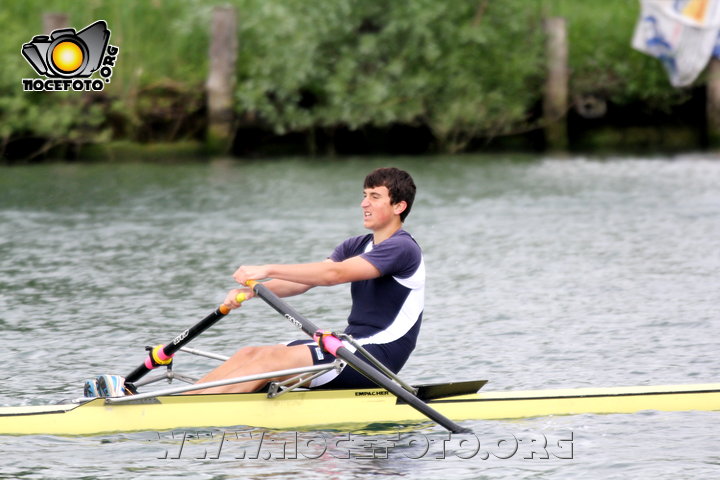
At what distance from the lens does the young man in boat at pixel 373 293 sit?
23.9ft

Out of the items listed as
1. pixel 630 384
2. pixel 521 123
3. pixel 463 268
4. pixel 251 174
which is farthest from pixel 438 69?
pixel 630 384

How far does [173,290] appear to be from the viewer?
13016 millimetres

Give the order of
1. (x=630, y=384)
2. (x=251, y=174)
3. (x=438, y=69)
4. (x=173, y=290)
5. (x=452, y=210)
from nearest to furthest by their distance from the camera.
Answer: (x=630, y=384), (x=173, y=290), (x=452, y=210), (x=251, y=174), (x=438, y=69)

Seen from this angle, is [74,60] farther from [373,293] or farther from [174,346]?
[373,293]

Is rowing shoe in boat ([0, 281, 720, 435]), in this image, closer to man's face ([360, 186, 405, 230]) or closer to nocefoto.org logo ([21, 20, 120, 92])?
man's face ([360, 186, 405, 230])

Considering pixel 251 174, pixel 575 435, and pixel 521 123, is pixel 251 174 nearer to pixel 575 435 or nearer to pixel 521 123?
pixel 521 123

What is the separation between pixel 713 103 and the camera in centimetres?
2908

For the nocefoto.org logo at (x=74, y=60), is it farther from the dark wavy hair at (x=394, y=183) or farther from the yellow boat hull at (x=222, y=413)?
the dark wavy hair at (x=394, y=183)

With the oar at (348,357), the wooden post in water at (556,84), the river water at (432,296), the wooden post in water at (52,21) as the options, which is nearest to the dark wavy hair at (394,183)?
the oar at (348,357)

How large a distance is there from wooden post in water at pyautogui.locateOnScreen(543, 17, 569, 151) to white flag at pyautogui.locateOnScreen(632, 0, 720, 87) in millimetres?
1677

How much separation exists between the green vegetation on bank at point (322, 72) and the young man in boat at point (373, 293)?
20.4 meters

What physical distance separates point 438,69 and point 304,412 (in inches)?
875

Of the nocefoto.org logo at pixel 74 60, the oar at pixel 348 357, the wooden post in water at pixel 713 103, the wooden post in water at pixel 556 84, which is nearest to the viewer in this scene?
the oar at pixel 348 357

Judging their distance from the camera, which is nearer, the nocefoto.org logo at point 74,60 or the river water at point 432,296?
the river water at point 432,296
